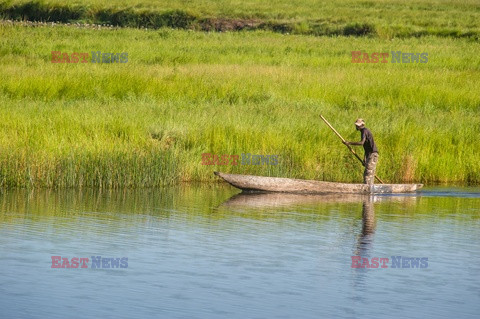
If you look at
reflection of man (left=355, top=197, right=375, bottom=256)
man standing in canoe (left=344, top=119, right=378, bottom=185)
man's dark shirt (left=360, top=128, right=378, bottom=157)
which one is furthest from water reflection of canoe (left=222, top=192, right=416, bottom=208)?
man's dark shirt (left=360, top=128, right=378, bottom=157)

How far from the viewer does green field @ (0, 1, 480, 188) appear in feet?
57.6

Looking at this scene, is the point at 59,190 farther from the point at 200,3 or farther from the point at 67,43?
the point at 200,3

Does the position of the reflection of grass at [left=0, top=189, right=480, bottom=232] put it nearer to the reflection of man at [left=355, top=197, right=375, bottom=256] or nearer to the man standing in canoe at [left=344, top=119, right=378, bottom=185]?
the reflection of man at [left=355, top=197, right=375, bottom=256]

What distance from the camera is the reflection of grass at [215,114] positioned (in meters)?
17.5

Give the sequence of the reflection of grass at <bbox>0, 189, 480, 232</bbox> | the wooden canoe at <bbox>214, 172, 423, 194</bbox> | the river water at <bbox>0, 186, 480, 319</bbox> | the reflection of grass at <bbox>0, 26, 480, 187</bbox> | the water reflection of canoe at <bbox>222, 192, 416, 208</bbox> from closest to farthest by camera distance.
Result: the river water at <bbox>0, 186, 480, 319</bbox> < the reflection of grass at <bbox>0, 189, 480, 232</bbox> < the water reflection of canoe at <bbox>222, 192, 416, 208</bbox> < the wooden canoe at <bbox>214, 172, 423, 194</bbox> < the reflection of grass at <bbox>0, 26, 480, 187</bbox>

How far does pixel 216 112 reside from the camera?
2156cm

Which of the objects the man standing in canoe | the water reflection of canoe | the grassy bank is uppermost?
the grassy bank

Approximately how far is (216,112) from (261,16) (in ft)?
131

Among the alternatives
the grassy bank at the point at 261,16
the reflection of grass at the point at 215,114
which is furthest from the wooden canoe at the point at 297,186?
the grassy bank at the point at 261,16

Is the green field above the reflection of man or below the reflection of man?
above

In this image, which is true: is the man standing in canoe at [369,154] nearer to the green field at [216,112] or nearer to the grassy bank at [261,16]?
the green field at [216,112]

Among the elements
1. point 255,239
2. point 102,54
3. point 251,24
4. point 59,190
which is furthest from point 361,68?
point 251,24

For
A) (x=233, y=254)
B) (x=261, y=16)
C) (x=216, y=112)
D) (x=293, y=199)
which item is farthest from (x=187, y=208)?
(x=261, y=16)

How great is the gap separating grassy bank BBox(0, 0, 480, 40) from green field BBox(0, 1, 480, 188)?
14.7 m
